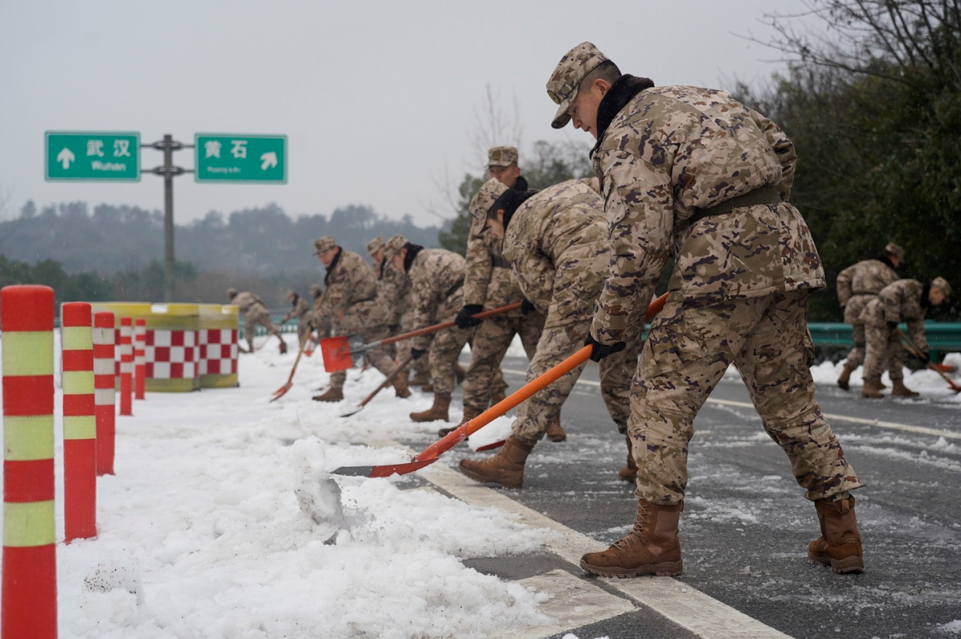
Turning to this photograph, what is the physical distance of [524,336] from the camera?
7.45m

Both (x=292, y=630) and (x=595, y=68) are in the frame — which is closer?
(x=292, y=630)

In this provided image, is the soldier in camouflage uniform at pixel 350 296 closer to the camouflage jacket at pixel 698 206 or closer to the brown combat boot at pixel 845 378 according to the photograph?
the brown combat boot at pixel 845 378

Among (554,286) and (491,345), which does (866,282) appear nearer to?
(491,345)

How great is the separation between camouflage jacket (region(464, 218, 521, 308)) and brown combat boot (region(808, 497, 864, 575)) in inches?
150

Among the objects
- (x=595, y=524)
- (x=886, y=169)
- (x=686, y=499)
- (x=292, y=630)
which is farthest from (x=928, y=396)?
(x=292, y=630)

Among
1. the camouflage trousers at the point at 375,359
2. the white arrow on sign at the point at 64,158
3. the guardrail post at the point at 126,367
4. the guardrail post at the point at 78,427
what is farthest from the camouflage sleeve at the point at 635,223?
the white arrow on sign at the point at 64,158

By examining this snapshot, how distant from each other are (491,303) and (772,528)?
140 inches

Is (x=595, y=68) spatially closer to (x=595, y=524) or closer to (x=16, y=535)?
(x=595, y=524)

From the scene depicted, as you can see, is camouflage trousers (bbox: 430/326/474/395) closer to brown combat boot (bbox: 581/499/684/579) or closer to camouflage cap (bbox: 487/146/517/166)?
camouflage cap (bbox: 487/146/517/166)

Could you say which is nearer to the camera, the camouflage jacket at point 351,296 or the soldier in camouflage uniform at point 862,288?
the camouflage jacket at point 351,296

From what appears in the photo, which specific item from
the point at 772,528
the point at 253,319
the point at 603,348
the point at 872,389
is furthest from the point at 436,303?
the point at 253,319

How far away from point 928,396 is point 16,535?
10896 mm

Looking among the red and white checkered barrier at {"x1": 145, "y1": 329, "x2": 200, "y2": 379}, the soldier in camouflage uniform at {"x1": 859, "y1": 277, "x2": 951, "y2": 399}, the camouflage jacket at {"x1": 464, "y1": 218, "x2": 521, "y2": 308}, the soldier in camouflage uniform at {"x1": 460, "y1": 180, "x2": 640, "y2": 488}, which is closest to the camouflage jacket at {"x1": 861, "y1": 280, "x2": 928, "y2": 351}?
the soldier in camouflage uniform at {"x1": 859, "y1": 277, "x2": 951, "y2": 399}

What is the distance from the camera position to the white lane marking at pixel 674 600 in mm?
2773
